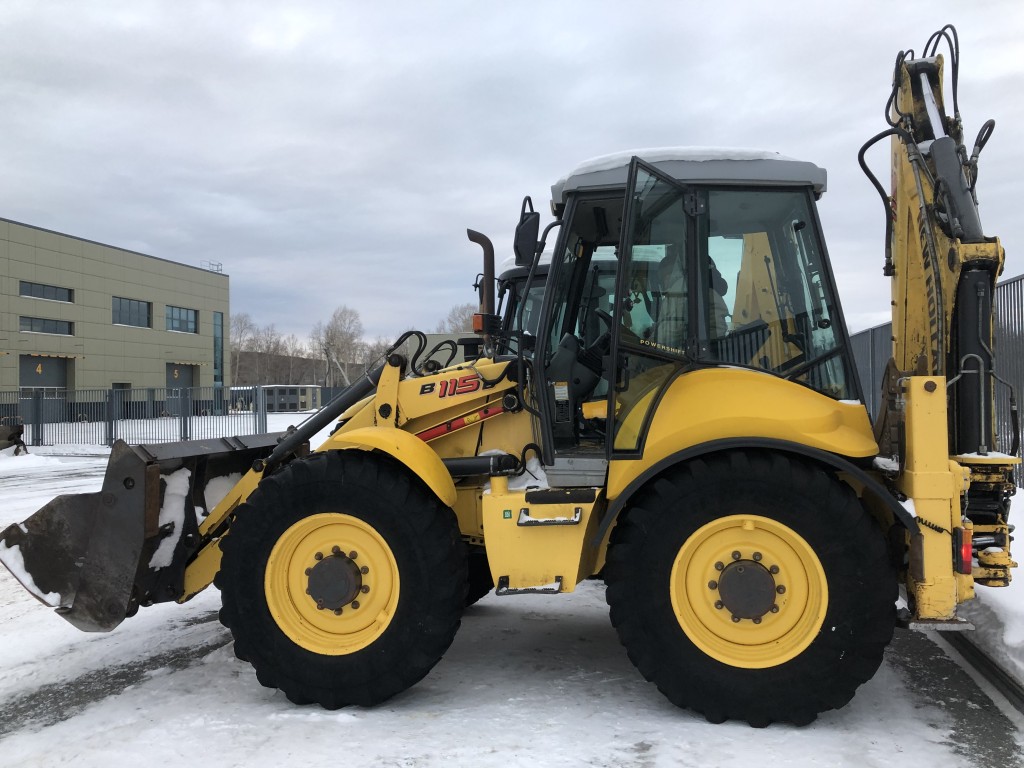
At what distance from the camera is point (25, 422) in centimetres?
2200

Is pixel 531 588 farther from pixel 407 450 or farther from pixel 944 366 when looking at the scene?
pixel 944 366

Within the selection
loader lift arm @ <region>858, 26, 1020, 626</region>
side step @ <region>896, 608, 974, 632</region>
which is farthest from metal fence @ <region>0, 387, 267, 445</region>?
side step @ <region>896, 608, 974, 632</region>

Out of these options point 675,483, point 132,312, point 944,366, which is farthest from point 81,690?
point 132,312

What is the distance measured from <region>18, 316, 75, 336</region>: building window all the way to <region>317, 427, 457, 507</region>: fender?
1533 inches

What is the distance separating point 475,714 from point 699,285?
231 centimetres

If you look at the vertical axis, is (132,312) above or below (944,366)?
above

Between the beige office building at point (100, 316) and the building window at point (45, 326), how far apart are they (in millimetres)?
45

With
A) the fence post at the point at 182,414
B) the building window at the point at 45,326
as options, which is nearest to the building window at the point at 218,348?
the building window at the point at 45,326

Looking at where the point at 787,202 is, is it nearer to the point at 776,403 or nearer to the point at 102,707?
the point at 776,403

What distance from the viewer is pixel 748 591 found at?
3508 millimetres

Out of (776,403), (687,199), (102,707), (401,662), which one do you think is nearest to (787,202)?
(687,199)

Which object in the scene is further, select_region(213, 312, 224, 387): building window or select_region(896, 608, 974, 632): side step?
select_region(213, 312, 224, 387): building window

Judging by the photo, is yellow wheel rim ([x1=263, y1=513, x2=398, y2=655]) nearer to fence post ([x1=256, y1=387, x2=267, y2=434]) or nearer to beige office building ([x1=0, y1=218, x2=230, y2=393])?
fence post ([x1=256, y1=387, x2=267, y2=434])

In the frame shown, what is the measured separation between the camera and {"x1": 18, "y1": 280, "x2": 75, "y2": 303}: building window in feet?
120
